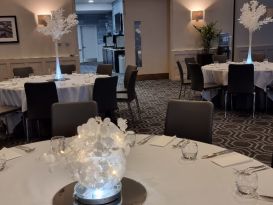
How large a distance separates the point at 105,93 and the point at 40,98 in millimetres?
881

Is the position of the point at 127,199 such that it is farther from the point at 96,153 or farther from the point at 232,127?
the point at 232,127

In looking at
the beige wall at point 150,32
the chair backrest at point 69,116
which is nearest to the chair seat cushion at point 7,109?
the chair backrest at point 69,116

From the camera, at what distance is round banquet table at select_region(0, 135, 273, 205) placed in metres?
1.41

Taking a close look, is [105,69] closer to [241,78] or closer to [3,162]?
[241,78]

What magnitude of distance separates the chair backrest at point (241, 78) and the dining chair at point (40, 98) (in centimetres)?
291

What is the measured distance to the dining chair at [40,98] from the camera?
13.5 ft

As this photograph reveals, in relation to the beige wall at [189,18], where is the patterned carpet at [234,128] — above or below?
below

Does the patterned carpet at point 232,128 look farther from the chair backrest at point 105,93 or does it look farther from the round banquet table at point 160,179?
the round banquet table at point 160,179

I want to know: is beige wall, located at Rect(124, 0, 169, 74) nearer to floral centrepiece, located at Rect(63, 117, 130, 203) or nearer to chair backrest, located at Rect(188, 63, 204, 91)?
chair backrest, located at Rect(188, 63, 204, 91)

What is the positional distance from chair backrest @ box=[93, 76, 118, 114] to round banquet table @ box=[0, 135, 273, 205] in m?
2.48

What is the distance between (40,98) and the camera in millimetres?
4145

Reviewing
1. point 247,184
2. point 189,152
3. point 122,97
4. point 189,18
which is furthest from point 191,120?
point 189,18

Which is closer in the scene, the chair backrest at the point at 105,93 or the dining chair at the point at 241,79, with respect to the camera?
the chair backrest at the point at 105,93

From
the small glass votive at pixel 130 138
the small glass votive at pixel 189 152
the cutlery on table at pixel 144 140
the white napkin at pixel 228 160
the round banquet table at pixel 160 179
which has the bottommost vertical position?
the round banquet table at pixel 160 179
